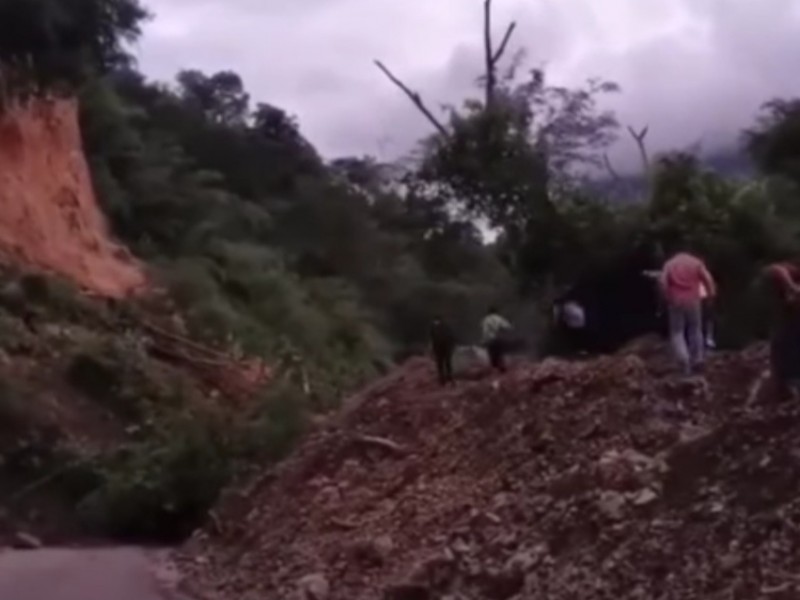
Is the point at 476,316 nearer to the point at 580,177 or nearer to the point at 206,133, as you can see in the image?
the point at 580,177

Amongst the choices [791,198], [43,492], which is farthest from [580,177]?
[43,492]

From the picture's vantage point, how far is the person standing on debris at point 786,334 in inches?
529

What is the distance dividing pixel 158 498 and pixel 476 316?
15264 millimetres

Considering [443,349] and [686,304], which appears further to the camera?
[443,349]

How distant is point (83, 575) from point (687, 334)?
9484 millimetres

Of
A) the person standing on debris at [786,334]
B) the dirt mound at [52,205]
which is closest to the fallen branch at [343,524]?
the person standing on debris at [786,334]

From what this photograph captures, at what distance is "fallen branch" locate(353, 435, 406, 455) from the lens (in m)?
20.3

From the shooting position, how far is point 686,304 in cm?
1574

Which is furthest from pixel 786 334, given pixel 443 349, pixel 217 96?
pixel 217 96

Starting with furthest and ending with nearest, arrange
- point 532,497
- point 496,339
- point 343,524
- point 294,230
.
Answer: point 294,230
point 496,339
point 343,524
point 532,497

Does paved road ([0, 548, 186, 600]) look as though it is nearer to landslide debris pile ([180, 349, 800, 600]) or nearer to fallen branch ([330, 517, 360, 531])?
landslide debris pile ([180, 349, 800, 600])

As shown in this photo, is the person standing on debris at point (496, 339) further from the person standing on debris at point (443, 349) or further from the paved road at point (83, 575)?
the paved road at point (83, 575)

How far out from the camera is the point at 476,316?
42.0 m

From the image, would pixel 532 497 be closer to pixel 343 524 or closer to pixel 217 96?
pixel 343 524
